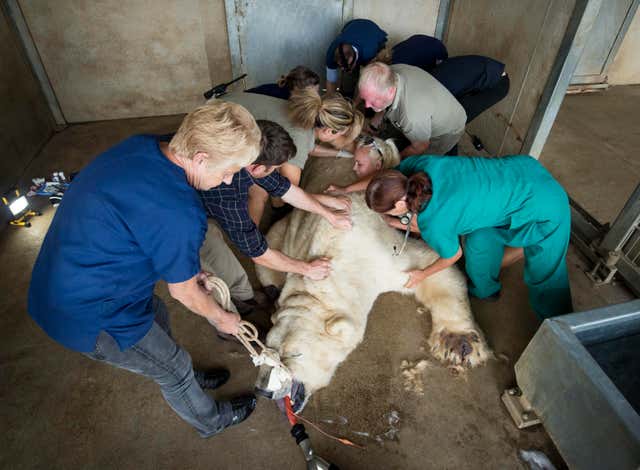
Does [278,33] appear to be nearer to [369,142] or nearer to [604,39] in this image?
[369,142]

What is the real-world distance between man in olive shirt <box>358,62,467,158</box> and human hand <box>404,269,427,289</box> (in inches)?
50.7

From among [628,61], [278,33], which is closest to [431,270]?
[278,33]

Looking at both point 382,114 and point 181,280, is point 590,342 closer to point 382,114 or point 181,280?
point 181,280

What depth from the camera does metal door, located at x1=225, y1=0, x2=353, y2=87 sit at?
6422mm

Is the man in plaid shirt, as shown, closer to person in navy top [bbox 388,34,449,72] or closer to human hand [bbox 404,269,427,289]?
human hand [bbox 404,269,427,289]

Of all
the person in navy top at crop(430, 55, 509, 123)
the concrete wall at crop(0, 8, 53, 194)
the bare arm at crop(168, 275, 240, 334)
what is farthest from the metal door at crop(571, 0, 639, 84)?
the concrete wall at crop(0, 8, 53, 194)

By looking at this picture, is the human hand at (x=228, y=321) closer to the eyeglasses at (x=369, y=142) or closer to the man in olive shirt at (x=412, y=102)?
the eyeglasses at (x=369, y=142)

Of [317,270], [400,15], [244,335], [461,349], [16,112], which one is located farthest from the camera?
[400,15]

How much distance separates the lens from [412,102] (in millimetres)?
3941

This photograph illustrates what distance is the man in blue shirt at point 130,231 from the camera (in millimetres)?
1767

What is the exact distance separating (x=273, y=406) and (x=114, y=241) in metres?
1.94

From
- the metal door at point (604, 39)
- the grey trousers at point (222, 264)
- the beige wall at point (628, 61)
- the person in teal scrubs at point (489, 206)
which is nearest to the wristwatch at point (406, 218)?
the person in teal scrubs at point (489, 206)

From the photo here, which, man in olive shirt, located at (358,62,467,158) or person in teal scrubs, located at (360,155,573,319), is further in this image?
man in olive shirt, located at (358,62,467,158)

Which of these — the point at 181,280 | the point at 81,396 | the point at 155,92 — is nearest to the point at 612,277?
the point at 181,280
